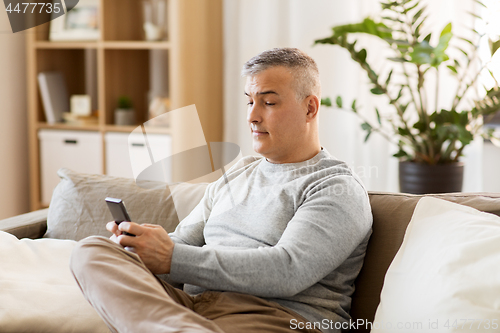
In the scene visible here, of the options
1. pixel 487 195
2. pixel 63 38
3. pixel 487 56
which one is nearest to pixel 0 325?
pixel 487 195

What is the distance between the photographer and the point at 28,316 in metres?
1.23

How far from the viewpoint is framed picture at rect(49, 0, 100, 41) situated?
297cm

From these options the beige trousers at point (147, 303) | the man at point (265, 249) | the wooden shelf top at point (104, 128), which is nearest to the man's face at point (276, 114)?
the man at point (265, 249)

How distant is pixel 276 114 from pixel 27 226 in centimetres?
92

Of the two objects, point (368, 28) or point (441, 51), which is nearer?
point (441, 51)

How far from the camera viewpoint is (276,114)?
1.45 meters

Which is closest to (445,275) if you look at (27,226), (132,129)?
(27,226)

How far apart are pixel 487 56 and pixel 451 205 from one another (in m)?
1.68

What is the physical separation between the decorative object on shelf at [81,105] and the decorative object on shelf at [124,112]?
0.67 ft

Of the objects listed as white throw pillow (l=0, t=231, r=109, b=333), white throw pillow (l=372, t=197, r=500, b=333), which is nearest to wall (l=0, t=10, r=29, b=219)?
white throw pillow (l=0, t=231, r=109, b=333)

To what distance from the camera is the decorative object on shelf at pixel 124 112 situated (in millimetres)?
3047

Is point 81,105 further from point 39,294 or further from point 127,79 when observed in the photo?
point 39,294

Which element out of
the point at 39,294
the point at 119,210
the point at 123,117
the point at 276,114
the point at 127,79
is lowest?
the point at 39,294

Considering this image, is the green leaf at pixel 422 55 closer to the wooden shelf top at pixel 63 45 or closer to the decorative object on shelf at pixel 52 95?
the wooden shelf top at pixel 63 45
